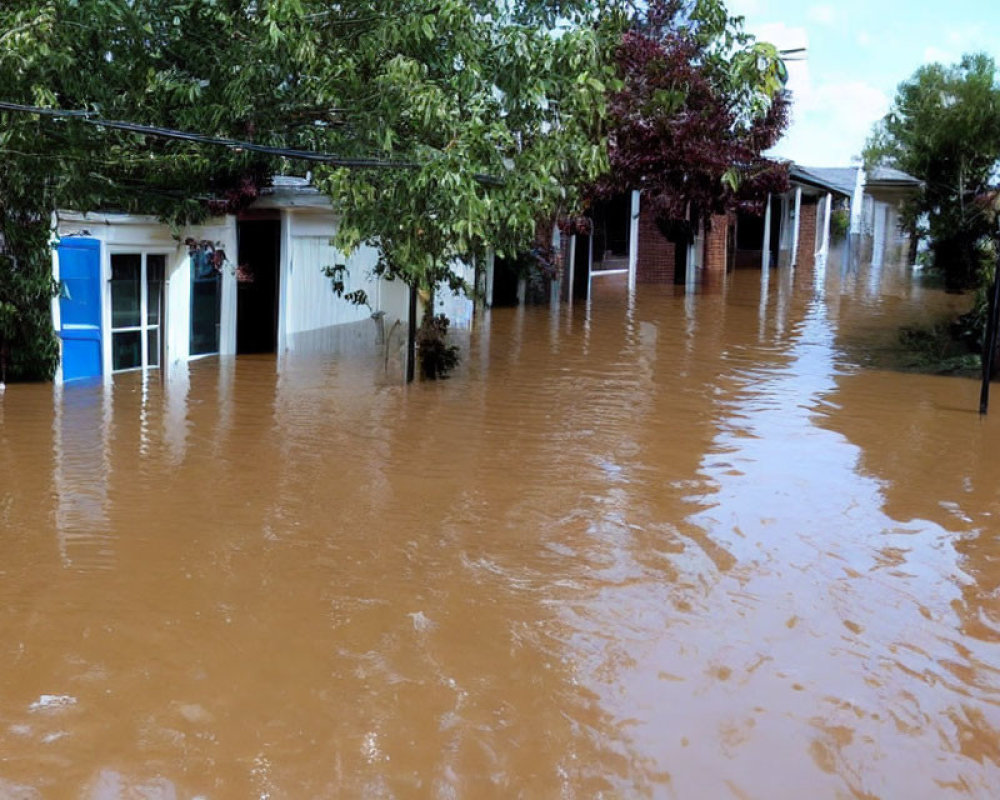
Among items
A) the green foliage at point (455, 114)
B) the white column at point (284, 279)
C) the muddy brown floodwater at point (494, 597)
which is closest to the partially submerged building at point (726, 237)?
the white column at point (284, 279)

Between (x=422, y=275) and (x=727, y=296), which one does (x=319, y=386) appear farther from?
(x=727, y=296)

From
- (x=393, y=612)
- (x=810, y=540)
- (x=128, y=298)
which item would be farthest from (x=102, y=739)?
(x=128, y=298)

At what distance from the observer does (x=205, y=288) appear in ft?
52.2

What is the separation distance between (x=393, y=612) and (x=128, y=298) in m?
9.48

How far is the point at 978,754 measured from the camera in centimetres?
504

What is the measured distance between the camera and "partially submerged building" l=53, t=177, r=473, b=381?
13.7m

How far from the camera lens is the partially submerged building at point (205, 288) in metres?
13.7

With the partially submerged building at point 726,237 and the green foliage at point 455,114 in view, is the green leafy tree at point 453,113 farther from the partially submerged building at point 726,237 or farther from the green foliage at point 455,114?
the partially submerged building at point 726,237

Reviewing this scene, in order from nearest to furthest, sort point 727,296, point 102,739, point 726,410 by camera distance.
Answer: point 102,739
point 726,410
point 727,296

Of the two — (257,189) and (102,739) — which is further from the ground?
(257,189)

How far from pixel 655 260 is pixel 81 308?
2043 centimetres

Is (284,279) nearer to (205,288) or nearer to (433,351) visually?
(205,288)

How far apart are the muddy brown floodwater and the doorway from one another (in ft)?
11.9

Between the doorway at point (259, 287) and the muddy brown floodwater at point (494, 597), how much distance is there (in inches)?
143
